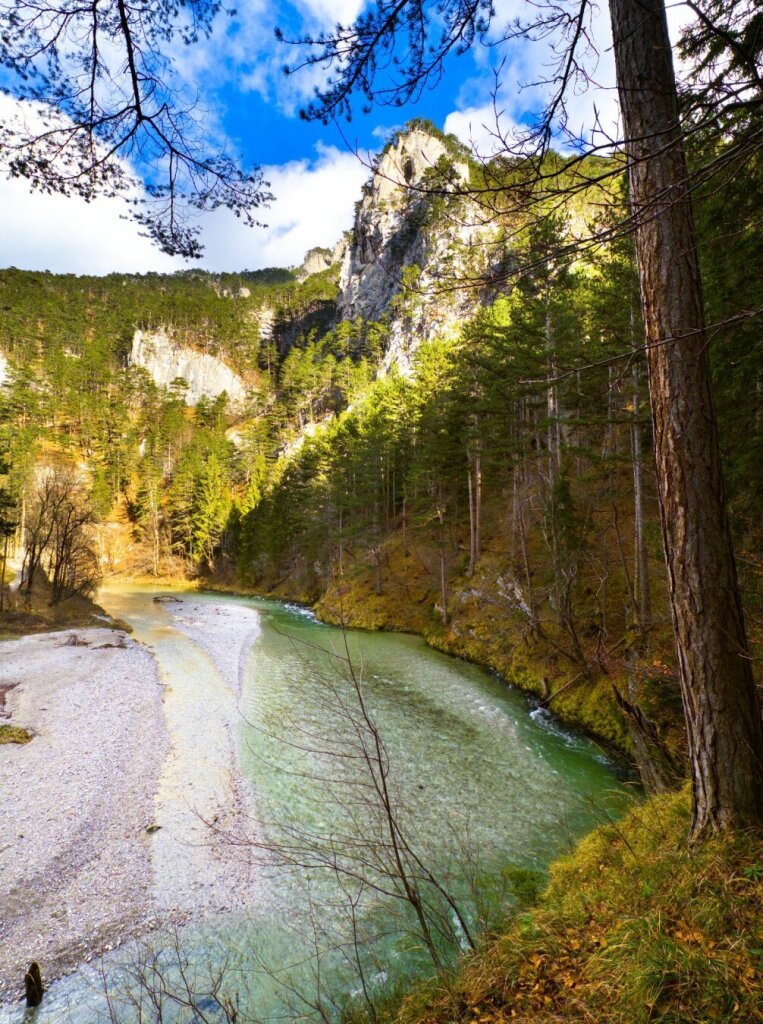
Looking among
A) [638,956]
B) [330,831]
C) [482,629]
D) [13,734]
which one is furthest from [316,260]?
[638,956]

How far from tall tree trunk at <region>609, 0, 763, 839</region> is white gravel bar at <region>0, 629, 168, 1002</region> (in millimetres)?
6318

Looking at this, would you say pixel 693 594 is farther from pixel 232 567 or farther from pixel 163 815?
pixel 232 567

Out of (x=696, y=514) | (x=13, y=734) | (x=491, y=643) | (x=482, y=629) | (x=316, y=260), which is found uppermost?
(x=316, y=260)

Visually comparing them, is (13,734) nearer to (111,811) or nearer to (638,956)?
(111,811)

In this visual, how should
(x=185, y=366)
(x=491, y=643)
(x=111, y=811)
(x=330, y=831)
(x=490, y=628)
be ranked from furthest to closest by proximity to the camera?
(x=185, y=366) < (x=490, y=628) < (x=491, y=643) < (x=111, y=811) < (x=330, y=831)

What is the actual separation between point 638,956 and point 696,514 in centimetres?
248

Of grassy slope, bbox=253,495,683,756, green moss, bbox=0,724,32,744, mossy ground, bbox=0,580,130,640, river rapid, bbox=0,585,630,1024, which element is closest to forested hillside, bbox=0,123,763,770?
grassy slope, bbox=253,495,683,756

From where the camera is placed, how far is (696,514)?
9.52 feet

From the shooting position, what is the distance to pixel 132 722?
1048 centimetres

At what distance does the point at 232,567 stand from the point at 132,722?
4044 cm

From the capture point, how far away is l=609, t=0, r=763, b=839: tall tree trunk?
2834mm

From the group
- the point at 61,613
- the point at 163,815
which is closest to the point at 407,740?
the point at 163,815

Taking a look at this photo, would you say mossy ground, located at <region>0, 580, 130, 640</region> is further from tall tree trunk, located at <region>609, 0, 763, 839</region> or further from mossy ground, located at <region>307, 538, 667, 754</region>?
tall tree trunk, located at <region>609, 0, 763, 839</region>

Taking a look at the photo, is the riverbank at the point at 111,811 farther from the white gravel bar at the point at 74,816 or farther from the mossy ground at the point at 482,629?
the mossy ground at the point at 482,629
